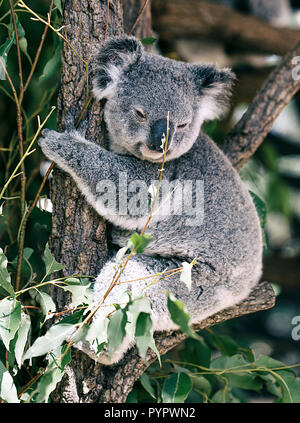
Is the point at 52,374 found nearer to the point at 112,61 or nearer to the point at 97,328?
the point at 97,328

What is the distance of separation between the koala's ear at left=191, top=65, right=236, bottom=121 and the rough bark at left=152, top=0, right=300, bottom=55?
217cm

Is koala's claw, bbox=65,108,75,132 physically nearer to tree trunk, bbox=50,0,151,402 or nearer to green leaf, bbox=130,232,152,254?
tree trunk, bbox=50,0,151,402

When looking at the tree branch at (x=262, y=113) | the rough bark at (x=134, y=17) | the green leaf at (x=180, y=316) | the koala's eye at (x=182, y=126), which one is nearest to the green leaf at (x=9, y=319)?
Answer: the green leaf at (x=180, y=316)

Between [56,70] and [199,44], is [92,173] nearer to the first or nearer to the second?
[56,70]

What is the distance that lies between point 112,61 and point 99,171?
23.1 inches

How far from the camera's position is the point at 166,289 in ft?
8.22

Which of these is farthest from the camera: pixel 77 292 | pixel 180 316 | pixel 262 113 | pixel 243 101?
pixel 243 101

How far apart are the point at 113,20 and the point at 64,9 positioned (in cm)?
26

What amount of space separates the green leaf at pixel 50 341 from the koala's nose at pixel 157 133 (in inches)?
39.1

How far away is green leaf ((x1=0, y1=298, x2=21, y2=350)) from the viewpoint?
74.8 inches

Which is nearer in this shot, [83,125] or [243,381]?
[83,125]

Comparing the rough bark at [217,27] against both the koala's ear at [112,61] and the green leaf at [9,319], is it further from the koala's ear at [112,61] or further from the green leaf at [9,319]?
the green leaf at [9,319]

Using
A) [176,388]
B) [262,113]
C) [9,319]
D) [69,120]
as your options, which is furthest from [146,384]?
[262,113]

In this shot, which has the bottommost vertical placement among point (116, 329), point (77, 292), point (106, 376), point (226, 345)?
point (226, 345)
